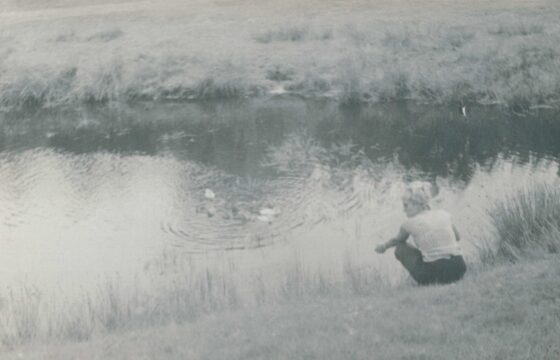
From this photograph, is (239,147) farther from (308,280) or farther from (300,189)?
(308,280)

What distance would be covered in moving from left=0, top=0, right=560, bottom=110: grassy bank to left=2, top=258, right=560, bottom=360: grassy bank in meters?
16.9

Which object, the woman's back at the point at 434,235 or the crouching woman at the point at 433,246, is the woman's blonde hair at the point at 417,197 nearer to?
the crouching woman at the point at 433,246

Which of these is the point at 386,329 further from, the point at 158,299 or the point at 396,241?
the point at 158,299

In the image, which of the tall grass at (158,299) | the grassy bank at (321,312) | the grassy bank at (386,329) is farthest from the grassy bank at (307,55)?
the grassy bank at (386,329)

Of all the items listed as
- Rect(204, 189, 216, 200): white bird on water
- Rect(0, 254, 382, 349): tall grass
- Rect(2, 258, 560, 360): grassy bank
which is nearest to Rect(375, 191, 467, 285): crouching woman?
Rect(2, 258, 560, 360): grassy bank

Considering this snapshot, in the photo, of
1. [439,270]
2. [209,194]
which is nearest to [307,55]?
[209,194]

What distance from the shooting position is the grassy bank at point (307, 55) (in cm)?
2478

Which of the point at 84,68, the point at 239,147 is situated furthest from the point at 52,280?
the point at 84,68

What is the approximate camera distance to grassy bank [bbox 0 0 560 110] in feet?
81.3

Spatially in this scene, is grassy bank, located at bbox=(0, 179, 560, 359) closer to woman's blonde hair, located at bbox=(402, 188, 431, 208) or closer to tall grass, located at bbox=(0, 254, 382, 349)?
tall grass, located at bbox=(0, 254, 382, 349)

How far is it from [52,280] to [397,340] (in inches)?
323

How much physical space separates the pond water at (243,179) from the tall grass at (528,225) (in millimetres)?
788

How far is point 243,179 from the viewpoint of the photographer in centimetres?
1764

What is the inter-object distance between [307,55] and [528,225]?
18954mm
